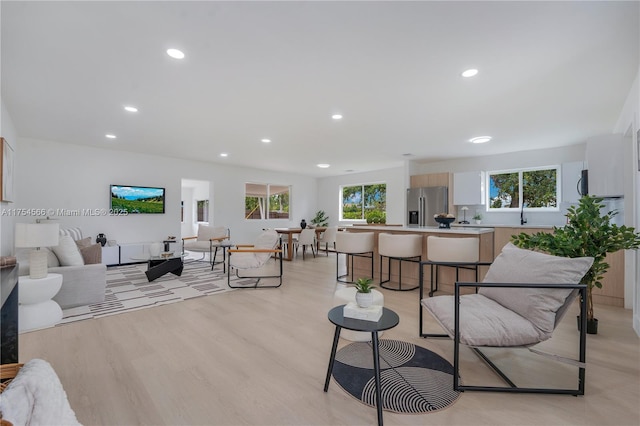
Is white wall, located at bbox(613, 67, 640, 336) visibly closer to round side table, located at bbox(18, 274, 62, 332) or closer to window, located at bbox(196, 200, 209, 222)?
round side table, located at bbox(18, 274, 62, 332)

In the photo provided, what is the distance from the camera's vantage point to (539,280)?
1.91 meters

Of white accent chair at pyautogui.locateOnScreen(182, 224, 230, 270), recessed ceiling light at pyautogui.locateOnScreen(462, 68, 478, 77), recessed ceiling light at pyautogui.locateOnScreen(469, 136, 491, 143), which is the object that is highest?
recessed ceiling light at pyautogui.locateOnScreen(462, 68, 478, 77)

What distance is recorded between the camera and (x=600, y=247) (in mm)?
2662

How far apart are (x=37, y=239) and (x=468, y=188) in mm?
7043

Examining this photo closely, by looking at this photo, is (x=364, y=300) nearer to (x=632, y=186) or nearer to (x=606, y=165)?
(x=632, y=186)

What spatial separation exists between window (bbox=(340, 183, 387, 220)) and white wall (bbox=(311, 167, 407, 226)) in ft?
0.59

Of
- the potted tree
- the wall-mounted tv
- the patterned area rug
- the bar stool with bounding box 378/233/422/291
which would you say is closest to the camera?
the potted tree

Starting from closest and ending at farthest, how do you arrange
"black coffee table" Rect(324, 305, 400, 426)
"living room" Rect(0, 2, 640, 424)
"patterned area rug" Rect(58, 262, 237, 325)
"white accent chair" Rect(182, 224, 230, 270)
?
1. "black coffee table" Rect(324, 305, 400, 426)
2. "living room" Rect(0, 2, 640, 424)
3. "patterned area rug" Rect(58, 262, 237, 325)
4. "white accent chair" Rect(182, 224, 230, 270)

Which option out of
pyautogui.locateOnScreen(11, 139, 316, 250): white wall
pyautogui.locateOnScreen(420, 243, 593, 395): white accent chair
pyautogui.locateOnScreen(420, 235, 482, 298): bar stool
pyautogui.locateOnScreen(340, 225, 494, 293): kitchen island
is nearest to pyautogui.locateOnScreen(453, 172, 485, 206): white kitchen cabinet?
pyautogui.locateOnScreen(340, 225, 494, 293): kitchen island

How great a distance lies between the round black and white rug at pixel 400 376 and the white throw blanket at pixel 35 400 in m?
1.47

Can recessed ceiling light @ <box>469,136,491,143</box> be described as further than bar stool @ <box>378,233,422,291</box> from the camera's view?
Yes

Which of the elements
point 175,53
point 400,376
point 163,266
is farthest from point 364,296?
point 163,266

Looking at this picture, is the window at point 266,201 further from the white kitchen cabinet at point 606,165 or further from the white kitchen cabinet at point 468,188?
the white kitchen cabinet at point 606,165

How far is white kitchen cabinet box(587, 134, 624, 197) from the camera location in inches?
137
